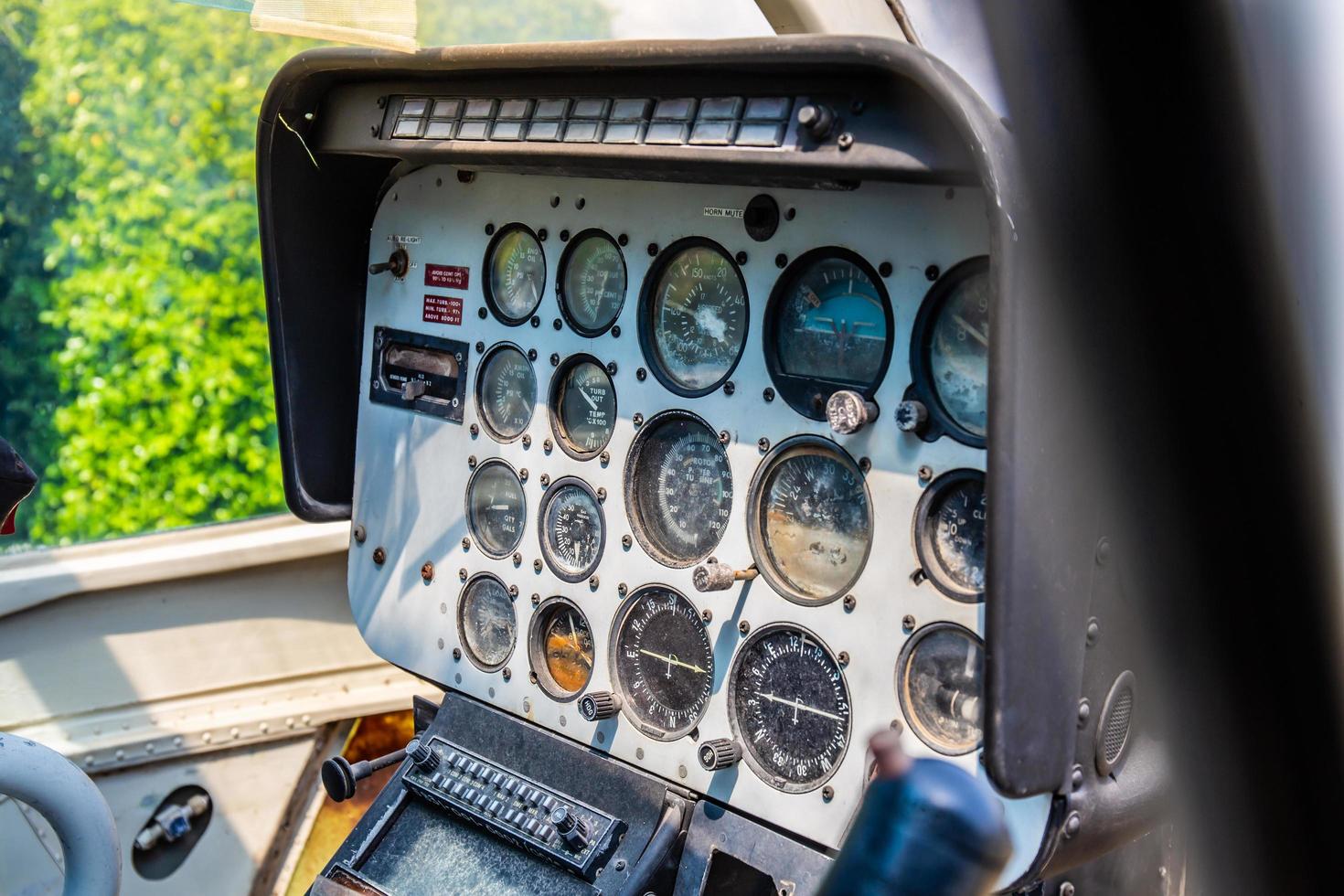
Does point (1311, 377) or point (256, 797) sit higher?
point (1311, 377)

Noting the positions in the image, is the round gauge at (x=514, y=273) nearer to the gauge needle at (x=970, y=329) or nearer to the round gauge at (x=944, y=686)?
the gauge needle at (x=970, y=329)

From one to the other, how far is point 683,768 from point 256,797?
4.99 feet

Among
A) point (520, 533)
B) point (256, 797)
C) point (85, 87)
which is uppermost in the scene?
point (85, 87)

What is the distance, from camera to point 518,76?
2.26 meters

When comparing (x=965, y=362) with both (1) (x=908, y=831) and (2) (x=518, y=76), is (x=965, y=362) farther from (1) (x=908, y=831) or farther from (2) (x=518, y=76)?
(1) (x=908, y=831)

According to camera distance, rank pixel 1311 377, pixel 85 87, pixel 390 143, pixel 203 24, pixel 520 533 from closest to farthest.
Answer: pixel 1311 377
pixel 390 143
pixel 520 533
pixel 85 87
pixel 203 24

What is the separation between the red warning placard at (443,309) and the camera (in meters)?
2.90

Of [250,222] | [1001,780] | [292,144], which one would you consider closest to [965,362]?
[1001,780]

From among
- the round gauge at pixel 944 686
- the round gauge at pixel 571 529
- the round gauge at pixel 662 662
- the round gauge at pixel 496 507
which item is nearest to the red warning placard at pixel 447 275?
the round gauge at pixel 496 507

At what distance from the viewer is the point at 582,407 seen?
104 inches

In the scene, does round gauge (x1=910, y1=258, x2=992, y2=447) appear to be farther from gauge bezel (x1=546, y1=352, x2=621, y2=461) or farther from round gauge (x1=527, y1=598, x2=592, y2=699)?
round gauge (x1=527, y1=598, x2=592, y2=699)

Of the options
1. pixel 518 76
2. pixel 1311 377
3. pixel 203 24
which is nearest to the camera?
pixel 1311 377

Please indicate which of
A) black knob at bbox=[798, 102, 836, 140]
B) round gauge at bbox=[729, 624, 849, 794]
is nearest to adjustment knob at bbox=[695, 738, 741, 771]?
round gauge at bbox=[729, 624, 849, 794]

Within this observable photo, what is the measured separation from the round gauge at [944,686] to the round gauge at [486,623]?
3.40ft
